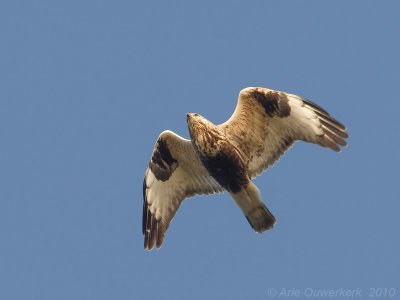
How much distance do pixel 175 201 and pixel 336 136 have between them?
3387mm

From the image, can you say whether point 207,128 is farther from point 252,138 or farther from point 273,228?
point 273,228

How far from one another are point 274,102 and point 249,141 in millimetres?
885

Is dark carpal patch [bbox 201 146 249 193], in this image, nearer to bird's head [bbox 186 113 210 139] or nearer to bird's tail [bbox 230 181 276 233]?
bird's tail [bbox 230 181 276 233]

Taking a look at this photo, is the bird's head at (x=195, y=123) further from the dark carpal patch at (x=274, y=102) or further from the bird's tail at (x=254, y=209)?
the bird's tail at (x=254, y=209)

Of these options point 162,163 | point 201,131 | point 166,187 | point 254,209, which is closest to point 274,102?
point 201,131

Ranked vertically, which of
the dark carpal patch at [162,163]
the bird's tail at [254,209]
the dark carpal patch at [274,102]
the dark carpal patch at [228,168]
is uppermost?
the dark carpal patch at [274,102]

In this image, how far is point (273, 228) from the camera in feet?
43.7

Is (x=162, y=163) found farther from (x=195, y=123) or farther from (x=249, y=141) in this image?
(x=249, y=141)

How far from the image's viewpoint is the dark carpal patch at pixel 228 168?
42.6ft

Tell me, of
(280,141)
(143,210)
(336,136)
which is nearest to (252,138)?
(280,141)

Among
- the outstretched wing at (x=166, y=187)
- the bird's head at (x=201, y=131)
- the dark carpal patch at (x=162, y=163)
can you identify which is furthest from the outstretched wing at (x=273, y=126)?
the dark carpal patch at (x=162, y=163)

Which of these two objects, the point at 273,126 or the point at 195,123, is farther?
the point at 273,126

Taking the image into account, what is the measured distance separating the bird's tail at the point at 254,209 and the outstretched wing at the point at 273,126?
432mm

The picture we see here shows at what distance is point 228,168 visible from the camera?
13.1 m
